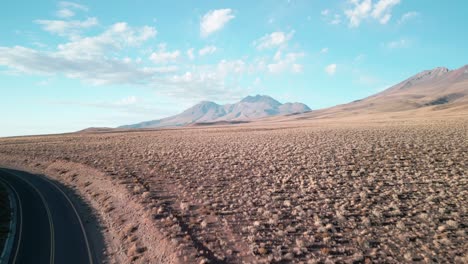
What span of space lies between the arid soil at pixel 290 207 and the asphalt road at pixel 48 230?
57.5 inches

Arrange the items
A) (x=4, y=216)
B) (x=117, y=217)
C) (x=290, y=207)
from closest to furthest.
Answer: (x=290, y=207), (x=117, y=217), (x=4, y=216)

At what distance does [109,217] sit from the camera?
1647 centimetres

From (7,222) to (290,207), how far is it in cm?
1875

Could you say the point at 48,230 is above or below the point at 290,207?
below

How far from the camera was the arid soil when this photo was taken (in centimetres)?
1097

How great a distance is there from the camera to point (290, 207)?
15164 mm

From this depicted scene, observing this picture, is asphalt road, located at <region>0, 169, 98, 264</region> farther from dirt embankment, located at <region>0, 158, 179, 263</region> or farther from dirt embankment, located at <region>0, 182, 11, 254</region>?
dirt embankment, located at <region>0, 158, 179, 263</region>

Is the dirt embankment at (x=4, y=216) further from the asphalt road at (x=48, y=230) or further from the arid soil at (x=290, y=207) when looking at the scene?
the arid soil at (x=290, y=207)

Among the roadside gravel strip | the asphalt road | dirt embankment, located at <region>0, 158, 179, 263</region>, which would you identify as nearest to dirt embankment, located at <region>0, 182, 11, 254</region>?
the roadside gravel strip

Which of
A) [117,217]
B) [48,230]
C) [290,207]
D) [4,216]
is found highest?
[4,216]

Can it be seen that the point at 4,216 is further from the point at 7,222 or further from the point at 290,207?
the point at 290,207

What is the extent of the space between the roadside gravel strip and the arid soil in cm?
465

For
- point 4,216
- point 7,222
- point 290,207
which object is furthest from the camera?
point 4,216

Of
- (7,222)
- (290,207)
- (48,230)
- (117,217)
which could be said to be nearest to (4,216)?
(7,222)
